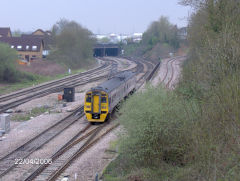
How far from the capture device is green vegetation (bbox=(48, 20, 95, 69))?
6081 centimetres

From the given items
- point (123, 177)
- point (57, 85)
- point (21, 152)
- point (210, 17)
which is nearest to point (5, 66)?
point (57, 85)

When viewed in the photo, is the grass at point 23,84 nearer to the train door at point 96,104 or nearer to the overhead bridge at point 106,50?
the train door at point 96,104

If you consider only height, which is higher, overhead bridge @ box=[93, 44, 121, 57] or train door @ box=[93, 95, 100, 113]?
overhead bridge @ box=[93, 44, 121, 57]

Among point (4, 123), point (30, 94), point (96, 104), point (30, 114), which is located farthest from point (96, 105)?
point (30, 94)

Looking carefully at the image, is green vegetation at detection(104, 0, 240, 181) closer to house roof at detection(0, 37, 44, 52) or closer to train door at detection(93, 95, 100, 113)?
train door at detection(93, 95, 100, 113)

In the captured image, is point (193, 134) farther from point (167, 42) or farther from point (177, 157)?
point (167, 42)

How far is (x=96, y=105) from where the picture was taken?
19.0 metres

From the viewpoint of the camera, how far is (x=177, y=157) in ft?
32.5

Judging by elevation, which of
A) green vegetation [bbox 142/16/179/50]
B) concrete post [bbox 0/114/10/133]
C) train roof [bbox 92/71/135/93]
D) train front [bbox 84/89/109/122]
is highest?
green vegetation [bbox 142/16/179/50]

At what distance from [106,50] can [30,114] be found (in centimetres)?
7415

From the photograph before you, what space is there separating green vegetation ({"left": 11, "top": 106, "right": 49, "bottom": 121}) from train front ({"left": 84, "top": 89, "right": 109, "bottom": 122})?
5085mm

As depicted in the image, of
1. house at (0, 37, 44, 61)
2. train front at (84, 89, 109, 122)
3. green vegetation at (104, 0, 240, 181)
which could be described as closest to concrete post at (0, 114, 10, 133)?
train front at (84, 89, 109, 122)

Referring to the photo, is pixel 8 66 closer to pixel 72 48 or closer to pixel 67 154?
pixel 72 48

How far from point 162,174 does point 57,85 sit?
29.6m
